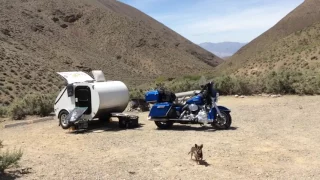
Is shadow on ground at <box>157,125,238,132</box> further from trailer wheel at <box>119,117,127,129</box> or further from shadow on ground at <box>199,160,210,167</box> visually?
shadow on ground at <box>199,160,210,167</box>

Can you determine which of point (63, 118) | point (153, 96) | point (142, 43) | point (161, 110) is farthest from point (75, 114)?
point (142, 43)

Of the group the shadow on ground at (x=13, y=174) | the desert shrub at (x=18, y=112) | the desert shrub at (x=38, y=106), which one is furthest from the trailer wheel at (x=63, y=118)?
the shadow on ground at (x=13, y=174)

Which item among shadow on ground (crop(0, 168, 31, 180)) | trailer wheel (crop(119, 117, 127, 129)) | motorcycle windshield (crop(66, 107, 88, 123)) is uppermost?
motorcycle windshield (crop(66, 107, 88, 123))

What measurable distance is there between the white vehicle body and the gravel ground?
28.7 inches

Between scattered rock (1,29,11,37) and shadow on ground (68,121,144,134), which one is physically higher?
scattered rock (1,29,11,37)

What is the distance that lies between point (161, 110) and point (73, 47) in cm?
6842

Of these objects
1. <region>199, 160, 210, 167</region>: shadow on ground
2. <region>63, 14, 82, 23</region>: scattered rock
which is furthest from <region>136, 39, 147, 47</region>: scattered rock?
<region>199, 160, 210, 167</region>: shadow on ground

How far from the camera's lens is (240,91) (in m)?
23.4

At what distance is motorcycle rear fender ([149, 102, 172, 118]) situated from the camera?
13.8m

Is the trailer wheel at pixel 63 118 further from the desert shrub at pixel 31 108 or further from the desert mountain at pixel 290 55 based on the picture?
the desert mountain at pixel 290 55

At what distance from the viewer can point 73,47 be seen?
7962cm

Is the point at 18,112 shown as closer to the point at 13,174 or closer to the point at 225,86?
the point at 13,174

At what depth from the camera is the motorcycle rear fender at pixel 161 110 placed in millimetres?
13797

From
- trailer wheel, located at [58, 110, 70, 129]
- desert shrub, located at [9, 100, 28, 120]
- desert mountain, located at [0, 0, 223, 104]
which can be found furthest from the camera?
desert mountain, located at [0, 0, 223, 104]
